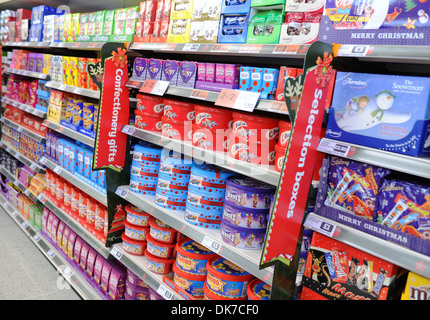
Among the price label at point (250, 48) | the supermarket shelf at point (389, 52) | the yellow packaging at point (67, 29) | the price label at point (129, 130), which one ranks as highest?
the yellow packaging at point (67, 29)

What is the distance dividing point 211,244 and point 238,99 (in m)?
0.77

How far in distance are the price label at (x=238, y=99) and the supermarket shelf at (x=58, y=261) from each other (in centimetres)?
202

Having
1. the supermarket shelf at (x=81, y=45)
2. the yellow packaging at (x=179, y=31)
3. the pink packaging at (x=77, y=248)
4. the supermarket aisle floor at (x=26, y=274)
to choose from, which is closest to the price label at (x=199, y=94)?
the yellow packaging at (x=179, y=31)

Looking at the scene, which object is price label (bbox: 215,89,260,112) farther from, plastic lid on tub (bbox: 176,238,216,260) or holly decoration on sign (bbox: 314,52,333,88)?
plastic lid on tub (bbox: 176,238,216,260)

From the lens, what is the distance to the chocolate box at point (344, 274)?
140 cm

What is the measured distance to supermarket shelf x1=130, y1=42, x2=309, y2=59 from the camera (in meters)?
1.62

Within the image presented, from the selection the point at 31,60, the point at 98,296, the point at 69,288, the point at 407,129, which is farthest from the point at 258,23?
the point at 31,60

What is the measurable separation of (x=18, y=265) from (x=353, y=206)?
3298mm

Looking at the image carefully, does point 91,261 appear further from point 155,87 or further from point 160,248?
point 155,87

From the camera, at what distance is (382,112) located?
1.40 metres

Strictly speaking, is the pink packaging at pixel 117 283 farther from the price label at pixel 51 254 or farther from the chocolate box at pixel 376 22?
the chocolate box at pixel 376 22

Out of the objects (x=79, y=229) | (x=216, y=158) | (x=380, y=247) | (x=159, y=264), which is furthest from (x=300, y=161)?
(x=79, y=229)

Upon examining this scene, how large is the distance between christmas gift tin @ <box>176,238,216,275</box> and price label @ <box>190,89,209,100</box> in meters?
0.91

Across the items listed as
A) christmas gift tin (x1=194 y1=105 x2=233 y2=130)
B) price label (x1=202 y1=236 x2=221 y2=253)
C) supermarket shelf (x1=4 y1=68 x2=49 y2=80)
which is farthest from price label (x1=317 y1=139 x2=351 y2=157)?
supermarket shelf (x1=4 y1=68 x2=49 y2=80)
